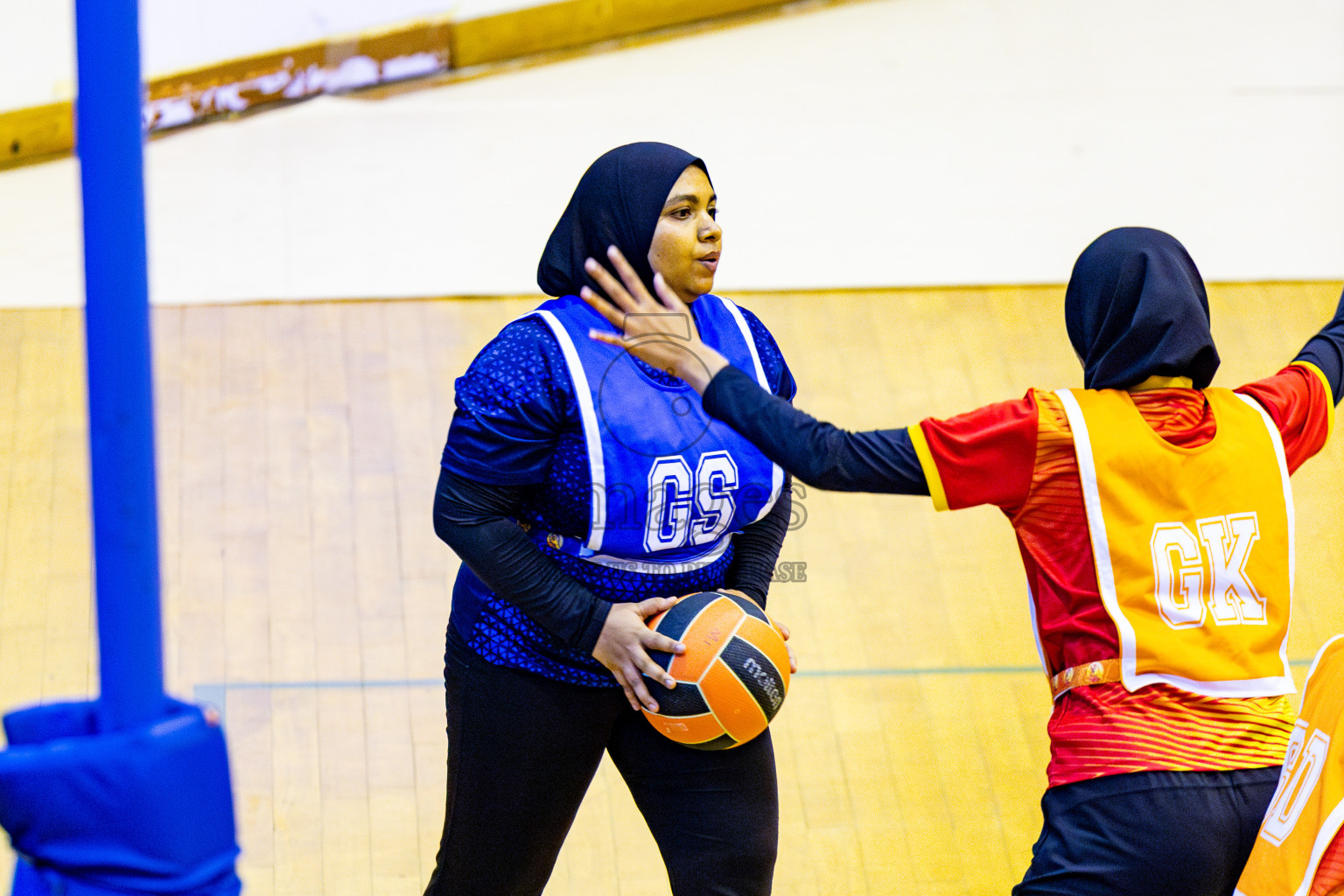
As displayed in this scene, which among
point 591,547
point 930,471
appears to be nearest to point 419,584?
point 591,547

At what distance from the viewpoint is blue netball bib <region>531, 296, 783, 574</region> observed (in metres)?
2.35

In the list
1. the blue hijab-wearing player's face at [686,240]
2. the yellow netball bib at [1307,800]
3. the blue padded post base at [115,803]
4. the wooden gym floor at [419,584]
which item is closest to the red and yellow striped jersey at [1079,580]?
the yellow netball bib at [1307,800]

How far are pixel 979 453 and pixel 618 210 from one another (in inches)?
28.1

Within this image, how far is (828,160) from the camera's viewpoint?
5.51m

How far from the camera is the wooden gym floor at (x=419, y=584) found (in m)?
3.45

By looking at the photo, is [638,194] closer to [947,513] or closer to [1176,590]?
[1176,590]

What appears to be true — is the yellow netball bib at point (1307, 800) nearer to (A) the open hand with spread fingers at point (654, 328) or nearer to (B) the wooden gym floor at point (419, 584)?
(A) the open hand with spread fingers at point (654, 328)

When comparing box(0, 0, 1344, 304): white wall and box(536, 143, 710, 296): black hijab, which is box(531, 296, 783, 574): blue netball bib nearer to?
box(536, 143, 710, 296): black hijab

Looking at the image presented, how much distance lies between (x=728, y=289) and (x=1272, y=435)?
8.86 ft

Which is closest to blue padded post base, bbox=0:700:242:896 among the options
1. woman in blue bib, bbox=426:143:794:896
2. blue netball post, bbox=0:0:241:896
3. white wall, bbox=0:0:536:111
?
blue netball post, bbox=0:0:241:896

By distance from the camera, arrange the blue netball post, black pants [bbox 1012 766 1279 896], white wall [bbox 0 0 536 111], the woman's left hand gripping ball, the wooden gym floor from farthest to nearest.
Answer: white wall [bbox 0 0 536 111]
the wooden gym floor
the woman's left hand gripping ball
black pants [bbox 1012 766 1279 896]
the blue netball post

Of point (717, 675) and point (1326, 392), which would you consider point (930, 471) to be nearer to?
point (717, 675)

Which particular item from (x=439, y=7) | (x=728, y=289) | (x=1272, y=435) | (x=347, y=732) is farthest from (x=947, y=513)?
(x=439, y=7)

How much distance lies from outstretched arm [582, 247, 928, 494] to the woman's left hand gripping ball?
0.37 meters
